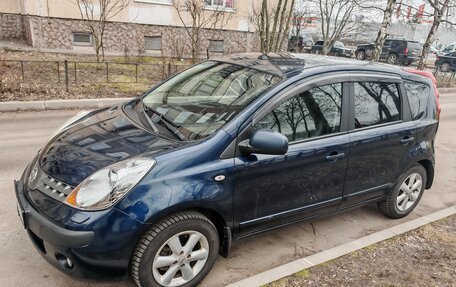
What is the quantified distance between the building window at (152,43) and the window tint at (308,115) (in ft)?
45.7

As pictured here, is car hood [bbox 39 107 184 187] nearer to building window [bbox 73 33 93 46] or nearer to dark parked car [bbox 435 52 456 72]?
building window [bbox 73 33 93 46]

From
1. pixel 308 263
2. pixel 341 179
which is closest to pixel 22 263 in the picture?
pixel 308 263

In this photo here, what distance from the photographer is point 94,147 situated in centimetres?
281

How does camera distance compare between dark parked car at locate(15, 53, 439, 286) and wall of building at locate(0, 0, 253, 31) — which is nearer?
dark parked car at locate(15, 53, 439, 286)

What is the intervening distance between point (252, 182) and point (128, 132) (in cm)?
104

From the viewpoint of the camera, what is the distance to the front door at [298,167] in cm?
293

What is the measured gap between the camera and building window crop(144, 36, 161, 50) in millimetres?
16125

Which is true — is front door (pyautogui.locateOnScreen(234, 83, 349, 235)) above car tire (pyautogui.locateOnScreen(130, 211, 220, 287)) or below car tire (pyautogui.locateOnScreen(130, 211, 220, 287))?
above

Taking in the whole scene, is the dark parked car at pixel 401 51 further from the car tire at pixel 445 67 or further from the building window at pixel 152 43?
the building window at pixel 152 43

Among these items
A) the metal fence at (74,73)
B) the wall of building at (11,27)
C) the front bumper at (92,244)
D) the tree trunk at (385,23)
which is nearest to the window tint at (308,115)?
the front bumper at (92,244)

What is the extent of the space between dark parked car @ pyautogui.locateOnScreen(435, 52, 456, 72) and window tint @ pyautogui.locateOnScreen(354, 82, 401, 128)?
87.7 ft

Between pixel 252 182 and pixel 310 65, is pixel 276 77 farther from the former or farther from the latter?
pixel 252 182

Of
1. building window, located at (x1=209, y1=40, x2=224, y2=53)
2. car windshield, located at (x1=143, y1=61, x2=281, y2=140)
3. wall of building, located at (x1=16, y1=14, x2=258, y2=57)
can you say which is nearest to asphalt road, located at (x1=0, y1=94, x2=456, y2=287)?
car windshield, located at (x1=143, y1=61, x2=281, y2=140)

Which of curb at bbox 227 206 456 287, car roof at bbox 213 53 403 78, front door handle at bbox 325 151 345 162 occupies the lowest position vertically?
curb at bbox 227 206 456 287
